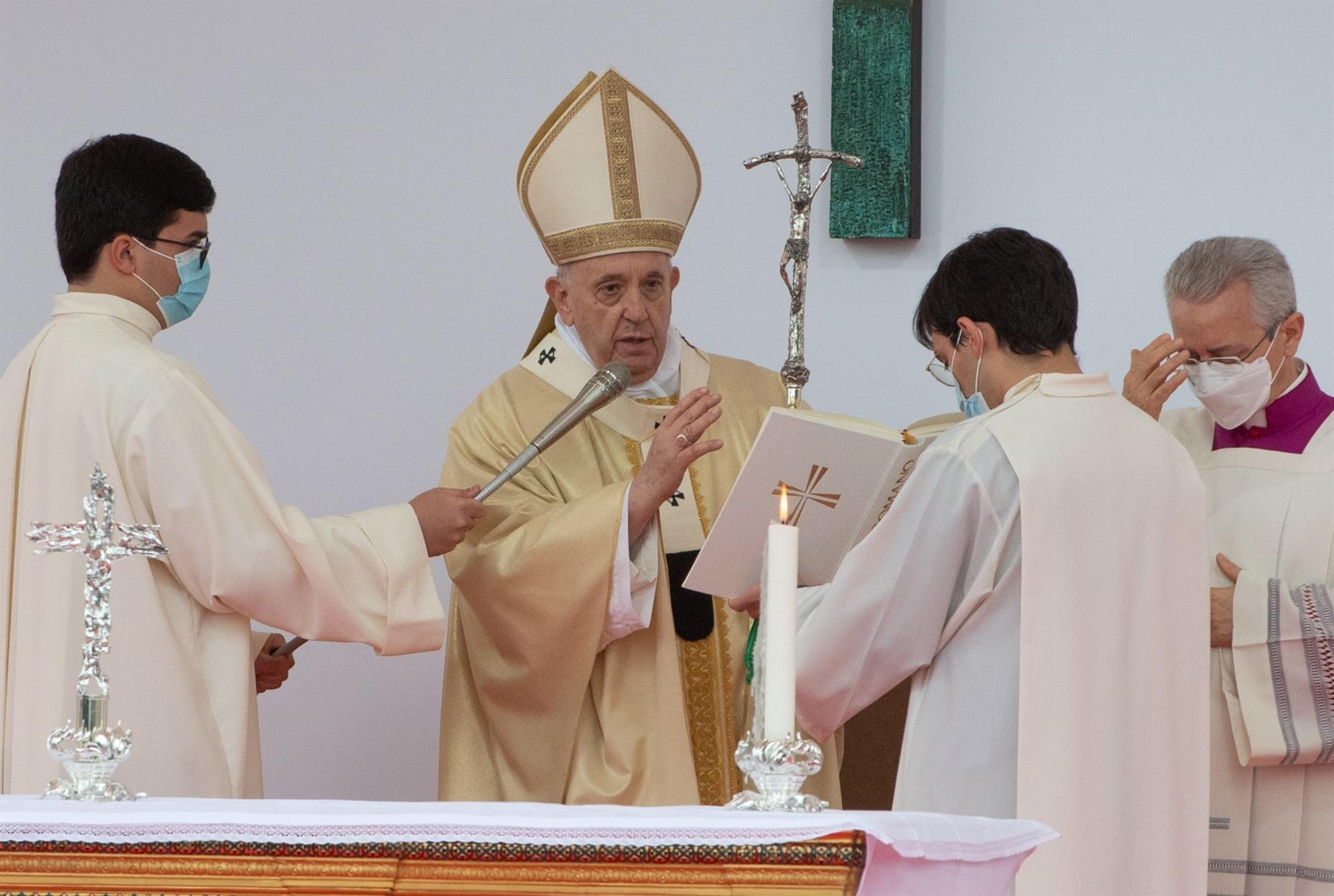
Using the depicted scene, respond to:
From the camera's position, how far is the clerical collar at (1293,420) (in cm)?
406

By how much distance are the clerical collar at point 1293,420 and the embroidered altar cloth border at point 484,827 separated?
2248 millimetres

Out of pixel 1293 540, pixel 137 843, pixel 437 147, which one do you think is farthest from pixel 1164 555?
pixel 437 147

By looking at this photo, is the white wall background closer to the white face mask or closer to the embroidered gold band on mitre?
the embroidered gold band on mitre

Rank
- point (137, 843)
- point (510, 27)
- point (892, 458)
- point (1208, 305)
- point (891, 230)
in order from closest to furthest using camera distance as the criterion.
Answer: point (137, 843)
point (892, 458)
point (1208, 305)
point (891, 230)
point (510, 27)

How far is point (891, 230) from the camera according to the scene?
552 cm

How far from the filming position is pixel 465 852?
206 cm

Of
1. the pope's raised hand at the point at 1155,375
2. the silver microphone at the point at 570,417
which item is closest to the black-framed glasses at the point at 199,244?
the silver microphone at the point at 570,417

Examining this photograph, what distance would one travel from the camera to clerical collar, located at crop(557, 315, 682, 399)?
14.7 feet

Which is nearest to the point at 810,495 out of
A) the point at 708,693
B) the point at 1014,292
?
the point at 1014,292

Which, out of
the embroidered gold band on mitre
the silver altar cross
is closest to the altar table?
the silver altar cross

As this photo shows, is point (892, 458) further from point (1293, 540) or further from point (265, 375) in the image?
point (265, 375)

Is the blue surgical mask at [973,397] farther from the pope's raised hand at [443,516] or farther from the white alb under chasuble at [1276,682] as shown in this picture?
the pope's raised hand at [443,516]

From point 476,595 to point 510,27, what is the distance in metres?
2.47

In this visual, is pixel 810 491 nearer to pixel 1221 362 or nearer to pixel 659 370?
pixel 659 370
